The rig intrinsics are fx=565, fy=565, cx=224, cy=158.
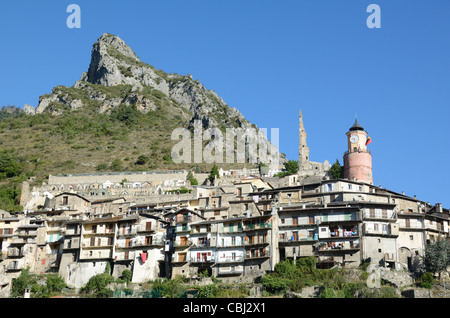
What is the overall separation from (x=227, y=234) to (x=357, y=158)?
34.5 m

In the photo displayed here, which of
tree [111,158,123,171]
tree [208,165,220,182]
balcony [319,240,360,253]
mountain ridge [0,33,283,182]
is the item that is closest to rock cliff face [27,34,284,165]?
mountain ridge [0,33,283,182]

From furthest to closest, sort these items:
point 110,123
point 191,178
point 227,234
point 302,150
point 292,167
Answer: point 110,123 → point 302,150 → point 292,167 → point 191,178 → point 227,234

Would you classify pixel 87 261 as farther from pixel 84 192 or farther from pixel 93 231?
pixel 84 192

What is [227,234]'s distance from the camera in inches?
2530

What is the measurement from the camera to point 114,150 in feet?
465

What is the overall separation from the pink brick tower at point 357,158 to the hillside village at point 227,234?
956 centimetres

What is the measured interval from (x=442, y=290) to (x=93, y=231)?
40.6 metres

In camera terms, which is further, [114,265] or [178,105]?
[178,105]

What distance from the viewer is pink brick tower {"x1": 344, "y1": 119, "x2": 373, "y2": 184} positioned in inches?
3514

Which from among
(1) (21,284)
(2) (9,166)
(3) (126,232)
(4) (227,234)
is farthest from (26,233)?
(2) (9,166)

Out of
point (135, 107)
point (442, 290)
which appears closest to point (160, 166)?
point (135, 107)

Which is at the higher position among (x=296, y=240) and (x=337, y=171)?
(x=337, y=171)

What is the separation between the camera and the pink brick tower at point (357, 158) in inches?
3514

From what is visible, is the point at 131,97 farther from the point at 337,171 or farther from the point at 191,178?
the point at 337,171
